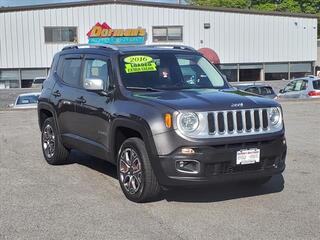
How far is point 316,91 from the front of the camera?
76.5 ft

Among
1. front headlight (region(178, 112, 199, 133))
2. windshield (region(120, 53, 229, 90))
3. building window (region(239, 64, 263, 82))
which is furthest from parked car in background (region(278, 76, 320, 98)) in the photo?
front headlight (region(178, 112, 199, 133))

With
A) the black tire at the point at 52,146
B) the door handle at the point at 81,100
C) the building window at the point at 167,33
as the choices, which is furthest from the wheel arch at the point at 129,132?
the building window at the point at 167,33

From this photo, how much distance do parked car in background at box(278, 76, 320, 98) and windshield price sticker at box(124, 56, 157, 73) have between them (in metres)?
A: 17.3

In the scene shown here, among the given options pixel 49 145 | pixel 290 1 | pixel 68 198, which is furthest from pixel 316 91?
pixel 290 1

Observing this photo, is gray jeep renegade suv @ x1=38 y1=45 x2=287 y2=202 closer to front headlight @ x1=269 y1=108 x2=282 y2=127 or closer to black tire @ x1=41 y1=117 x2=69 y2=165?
front headlight @ x1=269 y1=108 x2=282 y2=127

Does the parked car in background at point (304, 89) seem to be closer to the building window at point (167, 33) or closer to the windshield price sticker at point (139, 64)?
the building window at point (167, 33)

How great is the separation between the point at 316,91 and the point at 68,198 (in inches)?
730

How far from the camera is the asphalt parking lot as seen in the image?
209 inches

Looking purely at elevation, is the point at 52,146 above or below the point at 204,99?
below

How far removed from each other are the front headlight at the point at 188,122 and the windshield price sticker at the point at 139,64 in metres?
1.42

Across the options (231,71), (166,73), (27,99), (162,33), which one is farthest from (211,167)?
(231,71)

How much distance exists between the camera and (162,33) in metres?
38.7

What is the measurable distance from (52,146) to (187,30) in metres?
31.4

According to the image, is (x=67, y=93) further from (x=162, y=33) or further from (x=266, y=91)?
(x=162, y=33)
